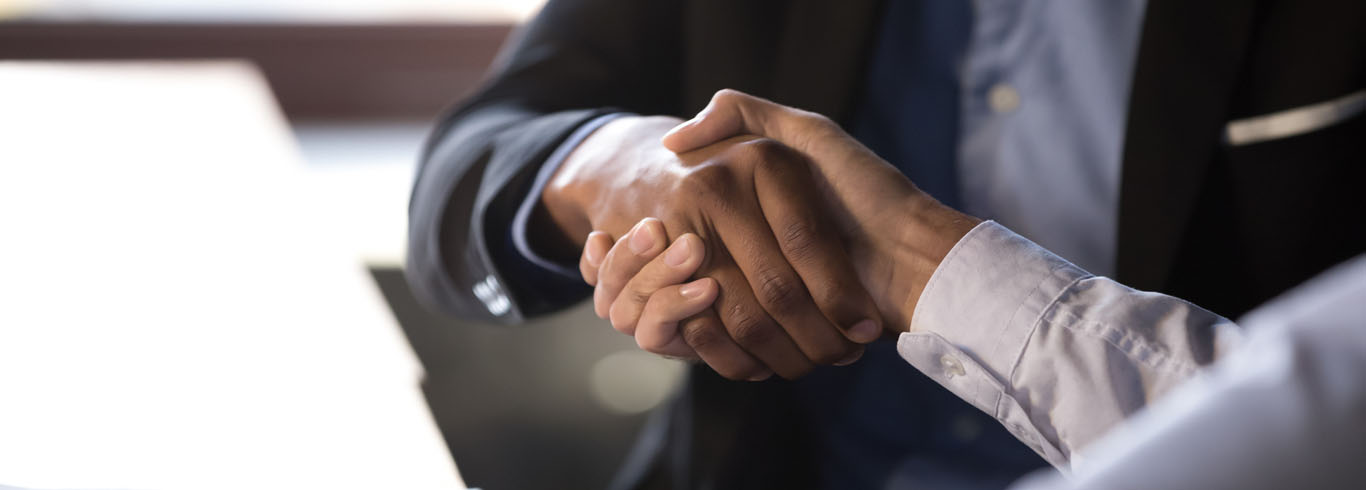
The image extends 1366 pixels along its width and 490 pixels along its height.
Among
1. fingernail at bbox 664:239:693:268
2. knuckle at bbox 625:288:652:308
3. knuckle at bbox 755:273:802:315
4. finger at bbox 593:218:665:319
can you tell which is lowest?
knuckle at bbox 755:273:802:315

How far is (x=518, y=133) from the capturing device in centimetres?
51

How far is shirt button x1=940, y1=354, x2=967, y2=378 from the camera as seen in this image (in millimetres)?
353

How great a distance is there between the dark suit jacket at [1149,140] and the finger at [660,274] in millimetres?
115

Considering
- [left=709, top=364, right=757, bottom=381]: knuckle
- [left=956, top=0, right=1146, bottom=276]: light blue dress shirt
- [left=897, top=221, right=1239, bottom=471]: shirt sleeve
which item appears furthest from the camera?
[left=956, top=0, right=1146, bottom=276]: light blue dress shirt

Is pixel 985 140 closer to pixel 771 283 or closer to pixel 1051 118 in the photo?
pixel 1051 118

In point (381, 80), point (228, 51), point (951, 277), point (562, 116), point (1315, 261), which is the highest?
point (228, 51)

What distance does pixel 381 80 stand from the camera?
1155 mm

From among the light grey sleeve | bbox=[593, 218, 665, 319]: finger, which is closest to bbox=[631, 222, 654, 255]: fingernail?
bbox=[593, 218, 665, 319]: finger

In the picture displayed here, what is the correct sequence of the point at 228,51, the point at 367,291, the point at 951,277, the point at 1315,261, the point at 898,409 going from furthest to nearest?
the point at 228,51
the point at 367,291
the point at 898,409
the point at 1315,261
the point at 951,277

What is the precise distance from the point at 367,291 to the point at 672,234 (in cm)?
60

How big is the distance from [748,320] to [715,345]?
2cm

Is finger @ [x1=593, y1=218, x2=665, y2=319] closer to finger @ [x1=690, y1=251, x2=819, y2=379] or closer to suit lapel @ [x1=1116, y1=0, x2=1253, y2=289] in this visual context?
finger @ [x1=690, y1=251, x2=819, y2=379]

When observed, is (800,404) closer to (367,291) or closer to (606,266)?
(606,266)

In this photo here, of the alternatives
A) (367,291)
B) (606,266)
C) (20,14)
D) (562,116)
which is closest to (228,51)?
(20,14)
